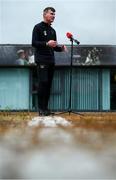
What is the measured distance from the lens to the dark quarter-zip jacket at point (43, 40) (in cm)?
711

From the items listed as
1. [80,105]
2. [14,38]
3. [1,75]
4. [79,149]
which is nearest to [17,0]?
[14,38]

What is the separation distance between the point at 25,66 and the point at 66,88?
1721 mm

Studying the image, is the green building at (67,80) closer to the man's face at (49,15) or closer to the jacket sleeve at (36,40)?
the jacket sleeve at (36,40)

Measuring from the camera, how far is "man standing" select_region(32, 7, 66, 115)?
7.05 metres

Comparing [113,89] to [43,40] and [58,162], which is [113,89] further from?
[58,162]

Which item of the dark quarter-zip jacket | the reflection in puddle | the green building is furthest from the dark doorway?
the reflection in puddle

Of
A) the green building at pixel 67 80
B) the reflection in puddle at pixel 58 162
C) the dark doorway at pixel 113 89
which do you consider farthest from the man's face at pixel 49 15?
the dark doorway at pixel 113 89

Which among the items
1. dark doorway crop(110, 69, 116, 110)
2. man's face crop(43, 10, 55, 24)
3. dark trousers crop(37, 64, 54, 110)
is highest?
man's face crop(43, 10, 55, 24)

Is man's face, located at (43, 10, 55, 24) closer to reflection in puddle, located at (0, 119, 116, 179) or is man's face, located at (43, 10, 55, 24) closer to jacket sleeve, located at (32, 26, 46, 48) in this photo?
jacket sleeve, located at (32, 26, 46, 48)

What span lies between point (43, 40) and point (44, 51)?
131 mm

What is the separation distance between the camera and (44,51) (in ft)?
23.6

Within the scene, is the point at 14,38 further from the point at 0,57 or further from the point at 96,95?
the point at 96,95

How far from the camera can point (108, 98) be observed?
76.1 feet

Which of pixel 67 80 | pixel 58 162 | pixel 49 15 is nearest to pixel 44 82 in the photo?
pixel 49 15
